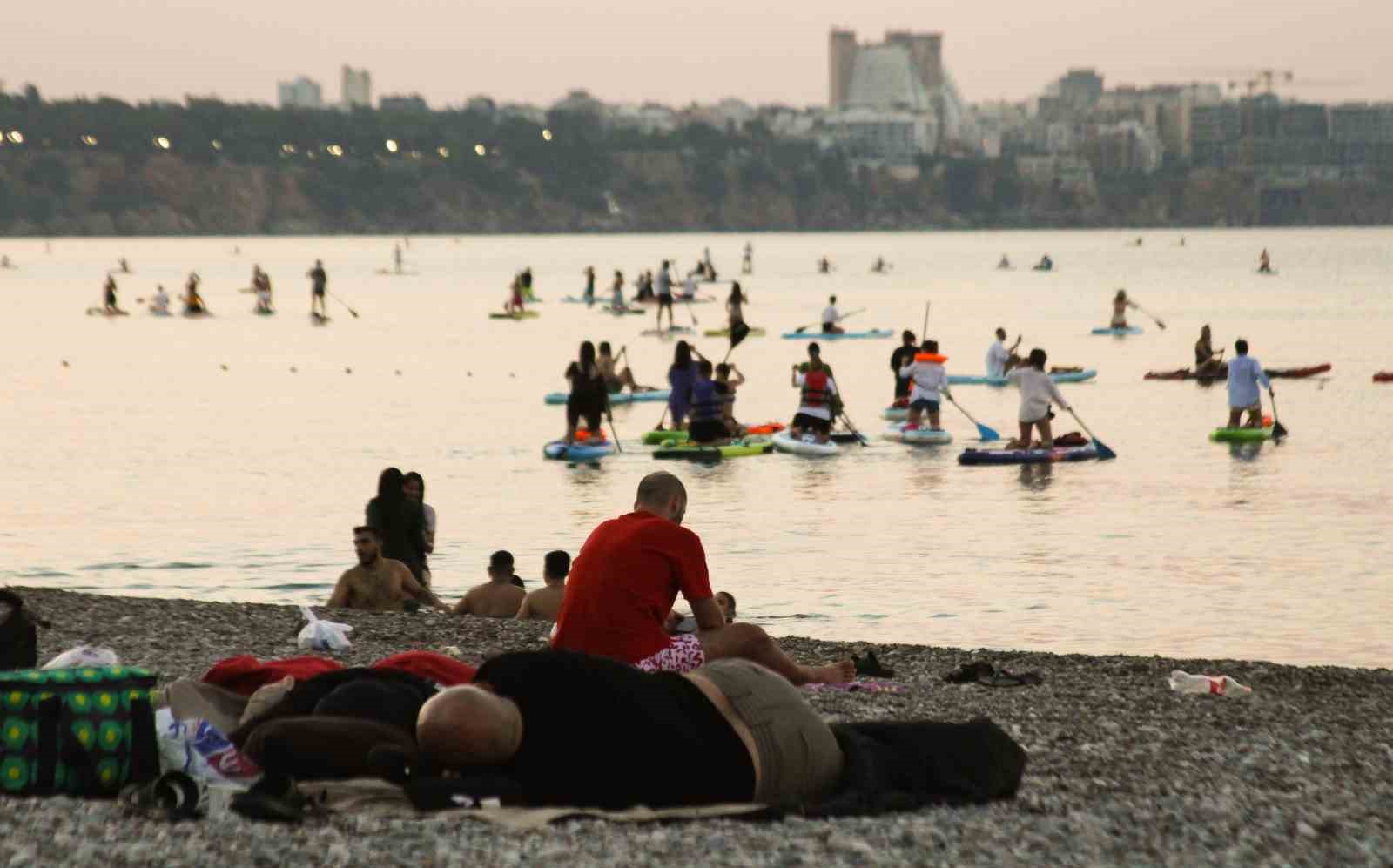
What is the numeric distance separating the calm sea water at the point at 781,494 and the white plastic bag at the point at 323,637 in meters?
4.70

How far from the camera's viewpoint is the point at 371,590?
14.4 meters

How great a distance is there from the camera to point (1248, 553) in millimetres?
20453

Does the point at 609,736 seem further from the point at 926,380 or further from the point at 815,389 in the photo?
the point at 926,380

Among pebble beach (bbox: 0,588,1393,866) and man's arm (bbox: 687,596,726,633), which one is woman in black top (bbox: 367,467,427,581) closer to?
pebble beach (bbox: 0,588,1393,866)

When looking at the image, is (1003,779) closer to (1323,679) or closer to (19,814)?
(19,814)

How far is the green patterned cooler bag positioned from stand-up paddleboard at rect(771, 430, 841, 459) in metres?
21.3

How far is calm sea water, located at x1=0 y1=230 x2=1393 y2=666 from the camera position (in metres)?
17.5

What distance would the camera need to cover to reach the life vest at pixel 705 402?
26.6m

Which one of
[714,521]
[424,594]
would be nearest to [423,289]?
[714,521]

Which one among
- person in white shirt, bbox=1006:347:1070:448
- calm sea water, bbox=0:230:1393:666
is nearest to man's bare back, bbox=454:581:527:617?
calm sea water, bbox=0:230:1393:666

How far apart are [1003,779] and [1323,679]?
473 centimetres

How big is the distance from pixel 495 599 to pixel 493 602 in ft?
0.08

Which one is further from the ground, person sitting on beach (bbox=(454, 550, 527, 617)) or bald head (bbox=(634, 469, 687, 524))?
bald head (bbox=(634, 469, 687, 524))

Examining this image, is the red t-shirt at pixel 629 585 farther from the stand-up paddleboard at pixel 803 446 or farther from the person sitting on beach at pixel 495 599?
the stand-up paddleboard at pixel 803 446
